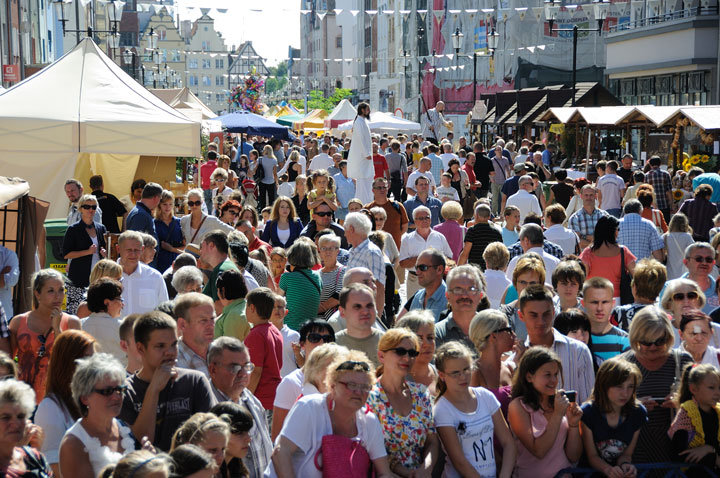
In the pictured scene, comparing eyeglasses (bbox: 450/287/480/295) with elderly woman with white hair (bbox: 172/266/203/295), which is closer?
eyeglasses (bbox: 450/287/480/295)

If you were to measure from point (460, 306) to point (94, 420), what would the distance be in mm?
2903

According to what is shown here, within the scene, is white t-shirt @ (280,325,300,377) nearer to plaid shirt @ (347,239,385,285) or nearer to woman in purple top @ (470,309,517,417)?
woman in purple top @ (470,309,517,417)

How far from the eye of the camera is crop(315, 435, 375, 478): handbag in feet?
14.8

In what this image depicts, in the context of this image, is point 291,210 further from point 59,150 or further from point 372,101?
point 372,101

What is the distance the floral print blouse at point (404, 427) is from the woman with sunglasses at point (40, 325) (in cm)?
253

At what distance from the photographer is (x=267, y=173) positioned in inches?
864

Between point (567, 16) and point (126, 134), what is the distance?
37191 mm

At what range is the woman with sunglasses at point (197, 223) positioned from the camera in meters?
10.3

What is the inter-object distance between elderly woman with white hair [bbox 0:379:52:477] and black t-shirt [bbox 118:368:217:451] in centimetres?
64

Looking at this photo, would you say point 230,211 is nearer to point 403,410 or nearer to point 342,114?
point 403,410

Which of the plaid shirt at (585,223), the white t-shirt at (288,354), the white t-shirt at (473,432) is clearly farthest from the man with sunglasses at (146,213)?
the white t-shirt at (473,432)

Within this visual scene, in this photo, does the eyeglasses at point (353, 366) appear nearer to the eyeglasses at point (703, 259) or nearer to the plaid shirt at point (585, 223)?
the eyeglasses at point (703, 259)

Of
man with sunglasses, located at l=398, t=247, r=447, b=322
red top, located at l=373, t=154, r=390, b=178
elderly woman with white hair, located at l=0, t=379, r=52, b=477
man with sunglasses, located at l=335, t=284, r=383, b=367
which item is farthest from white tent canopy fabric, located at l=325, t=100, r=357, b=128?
elderly woman with white hair, located at l=0, t=379, r=52, b=477

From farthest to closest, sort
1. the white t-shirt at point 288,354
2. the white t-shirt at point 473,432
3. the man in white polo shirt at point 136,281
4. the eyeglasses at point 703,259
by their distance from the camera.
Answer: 1. the eyeglasses at point 703,259
2. the man in white polo shirt at point 136,281
3. the white t-shirt at point 288,354
4. the white t-shirt at point 473,432
